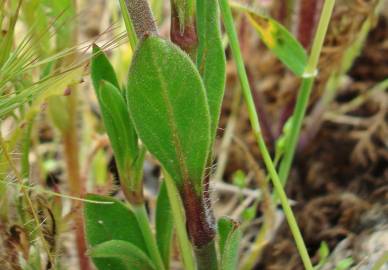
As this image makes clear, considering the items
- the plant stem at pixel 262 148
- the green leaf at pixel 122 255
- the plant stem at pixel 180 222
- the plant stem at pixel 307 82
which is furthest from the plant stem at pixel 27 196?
the plant stem at pixel 307 82

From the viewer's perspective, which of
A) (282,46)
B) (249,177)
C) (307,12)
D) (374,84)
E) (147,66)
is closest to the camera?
(147,66)

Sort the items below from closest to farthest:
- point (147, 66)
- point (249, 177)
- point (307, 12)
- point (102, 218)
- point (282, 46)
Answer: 1. point (147, 66)
2. point (102, 218)
3. point (282, 46)
4. point (307, 12)
5. point (249, 177)

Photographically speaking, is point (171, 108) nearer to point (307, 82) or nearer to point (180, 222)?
point (180, 222)

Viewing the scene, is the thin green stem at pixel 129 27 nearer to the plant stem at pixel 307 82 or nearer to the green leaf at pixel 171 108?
the green leaf at pixel 171 108

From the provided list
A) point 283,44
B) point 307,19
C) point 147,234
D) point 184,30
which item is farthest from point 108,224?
point 307,19

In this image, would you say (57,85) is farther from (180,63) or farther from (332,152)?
(332,152)

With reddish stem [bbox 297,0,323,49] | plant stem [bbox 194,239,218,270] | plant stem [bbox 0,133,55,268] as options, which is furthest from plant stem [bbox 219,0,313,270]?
reddish stem [bbox 297,0,323,49]

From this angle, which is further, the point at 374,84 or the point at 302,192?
the point at 374,84

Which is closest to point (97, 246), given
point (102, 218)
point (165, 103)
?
point (102, 218)
